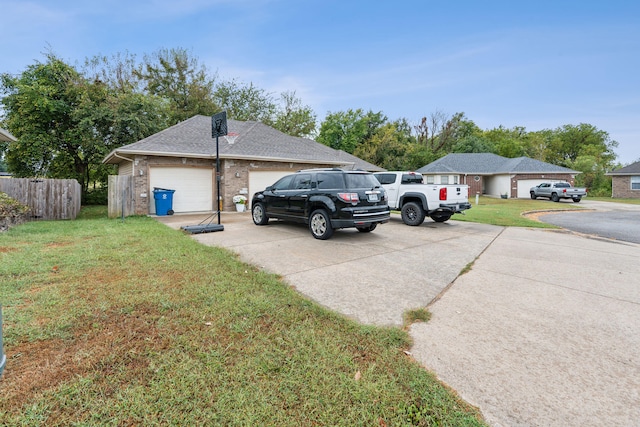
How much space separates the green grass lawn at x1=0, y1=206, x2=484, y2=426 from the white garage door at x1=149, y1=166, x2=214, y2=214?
28.4 ft

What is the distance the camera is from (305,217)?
7586 mm

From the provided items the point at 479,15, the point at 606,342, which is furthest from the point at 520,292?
the point at 479,15

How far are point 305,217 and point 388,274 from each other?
11.3 ft

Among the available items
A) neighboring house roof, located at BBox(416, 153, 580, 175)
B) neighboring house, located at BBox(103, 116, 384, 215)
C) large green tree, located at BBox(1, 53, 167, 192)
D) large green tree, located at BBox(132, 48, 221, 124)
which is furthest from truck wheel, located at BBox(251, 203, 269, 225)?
neighboring house roof, located at BBox(416, 153, 580, 175)

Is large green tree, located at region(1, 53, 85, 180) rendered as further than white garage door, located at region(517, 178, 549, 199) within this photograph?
No

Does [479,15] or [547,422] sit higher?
[479,15]

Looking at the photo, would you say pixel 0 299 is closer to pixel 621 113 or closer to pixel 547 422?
pixel 547 422

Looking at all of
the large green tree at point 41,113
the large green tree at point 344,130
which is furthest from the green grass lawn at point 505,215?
the large green tree at point 344,130

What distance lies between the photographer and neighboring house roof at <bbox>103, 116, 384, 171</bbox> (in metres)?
11.8

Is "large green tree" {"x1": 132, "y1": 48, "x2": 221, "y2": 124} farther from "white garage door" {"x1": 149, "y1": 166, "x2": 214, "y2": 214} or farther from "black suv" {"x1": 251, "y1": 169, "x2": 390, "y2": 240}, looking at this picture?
"black suv" {"x1": 251, "y1": 169, "x2": 390, "y2": 240}

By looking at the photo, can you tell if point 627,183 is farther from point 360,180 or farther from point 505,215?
point 360,180

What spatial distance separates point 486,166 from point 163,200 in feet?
113

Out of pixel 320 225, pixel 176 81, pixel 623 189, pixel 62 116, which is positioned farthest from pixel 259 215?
pixel 623 189

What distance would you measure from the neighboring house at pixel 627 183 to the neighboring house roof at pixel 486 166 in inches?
169
